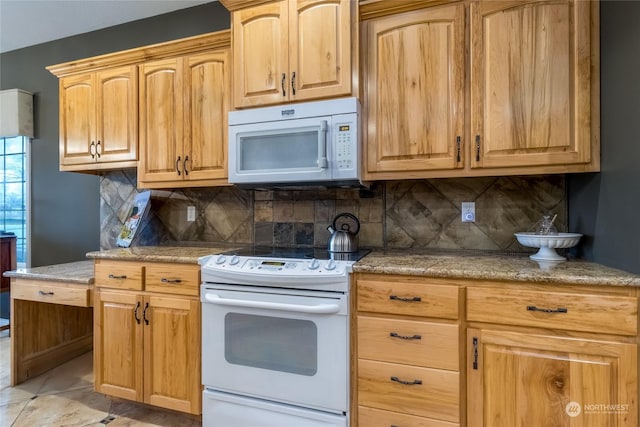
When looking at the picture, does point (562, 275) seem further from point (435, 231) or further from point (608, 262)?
point (435, 231)

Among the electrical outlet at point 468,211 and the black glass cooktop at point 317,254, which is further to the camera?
the electrical outlet at point 468,211

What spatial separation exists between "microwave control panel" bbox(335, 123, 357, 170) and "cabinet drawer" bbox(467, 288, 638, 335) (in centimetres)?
85

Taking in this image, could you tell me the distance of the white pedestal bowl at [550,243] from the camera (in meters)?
1.58

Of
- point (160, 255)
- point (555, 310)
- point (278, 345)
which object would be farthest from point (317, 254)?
point (555, 310)

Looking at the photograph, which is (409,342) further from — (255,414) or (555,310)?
(255,414)

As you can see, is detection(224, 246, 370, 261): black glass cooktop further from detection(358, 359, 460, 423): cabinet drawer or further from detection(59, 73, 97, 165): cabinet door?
detection(59, 73, 97, 165): cabinet door

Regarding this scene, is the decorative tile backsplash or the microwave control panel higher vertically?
the microwave control panel

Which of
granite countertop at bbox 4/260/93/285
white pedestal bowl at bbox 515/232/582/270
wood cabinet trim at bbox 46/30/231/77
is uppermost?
wood cabinet trim at bbox 46/30/231/77

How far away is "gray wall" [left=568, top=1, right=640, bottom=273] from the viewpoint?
131 centimetres

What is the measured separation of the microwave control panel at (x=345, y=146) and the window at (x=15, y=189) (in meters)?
3.42

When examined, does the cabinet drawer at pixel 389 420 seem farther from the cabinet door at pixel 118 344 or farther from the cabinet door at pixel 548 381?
the cabinet door at pixel 118 344

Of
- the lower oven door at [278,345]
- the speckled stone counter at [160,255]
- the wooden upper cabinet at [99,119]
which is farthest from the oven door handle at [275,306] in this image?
the wooden upper cabinet at [99,119]

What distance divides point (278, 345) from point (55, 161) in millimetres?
3048

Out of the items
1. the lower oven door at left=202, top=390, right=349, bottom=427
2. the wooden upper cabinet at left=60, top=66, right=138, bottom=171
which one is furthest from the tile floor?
the wooden upper cabinet at left=60, top=66, right=138, bottom=171
